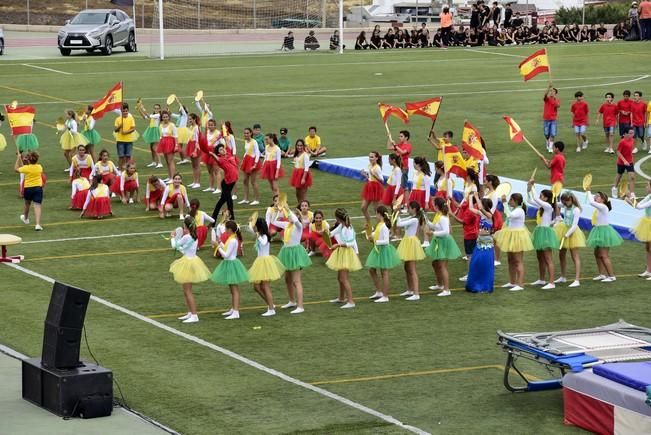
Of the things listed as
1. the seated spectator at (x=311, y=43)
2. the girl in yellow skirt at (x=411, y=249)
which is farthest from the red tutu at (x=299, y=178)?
the seated spectator at (x=311, y=43)

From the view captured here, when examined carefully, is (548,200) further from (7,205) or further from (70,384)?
(7,205)

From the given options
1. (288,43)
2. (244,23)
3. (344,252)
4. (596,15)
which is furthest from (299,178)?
(596,15)

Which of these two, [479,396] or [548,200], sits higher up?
[548,200]

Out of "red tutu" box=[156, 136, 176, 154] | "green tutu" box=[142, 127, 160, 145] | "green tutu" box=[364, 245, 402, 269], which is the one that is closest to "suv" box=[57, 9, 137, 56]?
"green tutu" box=[142, 127, 160, 145]

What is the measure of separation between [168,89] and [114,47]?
15.8 meters

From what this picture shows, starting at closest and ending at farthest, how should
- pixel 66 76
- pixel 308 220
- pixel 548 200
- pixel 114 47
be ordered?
1. pixel 548 200
2. pixel 308 220
3. pixel 66 76
4. pixel 114 47

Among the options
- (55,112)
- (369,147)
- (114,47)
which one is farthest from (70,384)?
(114,47)

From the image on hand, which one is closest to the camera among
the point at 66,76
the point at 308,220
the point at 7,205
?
the point at 308,220

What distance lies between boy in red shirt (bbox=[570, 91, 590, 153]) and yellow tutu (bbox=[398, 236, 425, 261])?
14.8 m

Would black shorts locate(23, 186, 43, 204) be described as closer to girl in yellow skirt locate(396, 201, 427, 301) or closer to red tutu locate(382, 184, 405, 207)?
red tutu locate(382, 184, 405, 207)

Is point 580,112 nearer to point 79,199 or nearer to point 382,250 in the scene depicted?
point 79,199

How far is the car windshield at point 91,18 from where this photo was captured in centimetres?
6016

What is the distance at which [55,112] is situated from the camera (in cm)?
4322

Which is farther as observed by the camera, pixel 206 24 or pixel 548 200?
pixel 206 24
